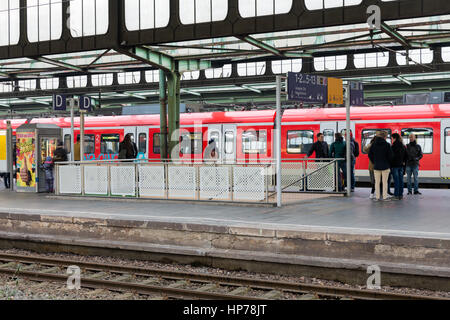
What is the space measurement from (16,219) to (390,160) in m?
8.77

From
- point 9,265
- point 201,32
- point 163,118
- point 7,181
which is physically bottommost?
point 9,265

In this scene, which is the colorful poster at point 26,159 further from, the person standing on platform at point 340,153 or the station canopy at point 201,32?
the person standing on platform at point 340,153

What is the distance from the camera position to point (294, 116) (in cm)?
2158

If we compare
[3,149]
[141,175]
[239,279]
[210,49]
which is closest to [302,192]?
[141,175]

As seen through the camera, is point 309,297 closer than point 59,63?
Yes

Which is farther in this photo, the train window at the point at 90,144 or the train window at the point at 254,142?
the train window at the point at 90,144

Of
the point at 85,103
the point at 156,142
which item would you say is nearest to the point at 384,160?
the point at 85,103

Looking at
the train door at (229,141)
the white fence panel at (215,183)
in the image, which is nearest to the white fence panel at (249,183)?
the white fence panel at (215,183)

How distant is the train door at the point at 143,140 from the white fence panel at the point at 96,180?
861 centimetres

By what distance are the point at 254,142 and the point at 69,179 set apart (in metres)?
8.17

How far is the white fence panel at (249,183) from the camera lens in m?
13.1

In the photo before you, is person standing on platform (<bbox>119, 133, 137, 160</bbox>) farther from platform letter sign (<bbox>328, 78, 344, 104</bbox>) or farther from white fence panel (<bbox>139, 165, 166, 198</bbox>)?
platform letter sign (<bbox>328, 78, 344, 104</bbox>)

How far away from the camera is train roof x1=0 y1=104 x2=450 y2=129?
64.2 feet

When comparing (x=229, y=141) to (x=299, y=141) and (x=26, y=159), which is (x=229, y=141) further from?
(x=26, y=159)
